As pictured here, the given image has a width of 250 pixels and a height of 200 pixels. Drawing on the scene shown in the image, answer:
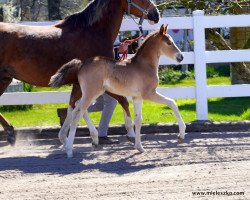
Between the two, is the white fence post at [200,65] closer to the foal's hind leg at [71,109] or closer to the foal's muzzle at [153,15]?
the foal's muzzle at [153,15]

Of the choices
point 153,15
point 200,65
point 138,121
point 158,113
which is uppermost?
point 153,15

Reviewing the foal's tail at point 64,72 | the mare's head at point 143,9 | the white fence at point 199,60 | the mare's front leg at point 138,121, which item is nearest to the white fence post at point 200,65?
the white fence at point 199,60

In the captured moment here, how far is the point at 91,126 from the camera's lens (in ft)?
28.3

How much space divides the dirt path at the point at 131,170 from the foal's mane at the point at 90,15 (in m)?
1.69

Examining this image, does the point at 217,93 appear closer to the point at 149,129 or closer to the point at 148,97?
the point at 149,129

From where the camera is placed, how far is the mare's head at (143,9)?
912 centimetres

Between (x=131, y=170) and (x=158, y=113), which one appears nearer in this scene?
(x=131, y=170)

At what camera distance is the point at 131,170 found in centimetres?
708

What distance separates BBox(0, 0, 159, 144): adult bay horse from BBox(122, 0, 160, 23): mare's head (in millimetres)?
19

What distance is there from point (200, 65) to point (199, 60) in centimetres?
8

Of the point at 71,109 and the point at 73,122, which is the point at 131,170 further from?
the point at 71,109

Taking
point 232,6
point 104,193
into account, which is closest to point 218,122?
point 232,6

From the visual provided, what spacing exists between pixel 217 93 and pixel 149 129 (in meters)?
1.28

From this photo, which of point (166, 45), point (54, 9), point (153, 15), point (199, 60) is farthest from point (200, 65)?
point (54, 9)
